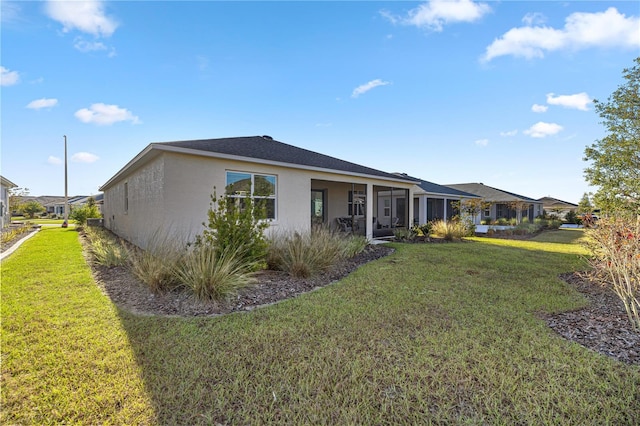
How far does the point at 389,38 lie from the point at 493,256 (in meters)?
8.56

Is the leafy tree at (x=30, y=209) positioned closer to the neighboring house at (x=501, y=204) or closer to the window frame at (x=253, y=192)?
the window frame at (x=253, y=192)

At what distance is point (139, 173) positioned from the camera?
445 inches

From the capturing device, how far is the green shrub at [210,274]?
5059 millimetres

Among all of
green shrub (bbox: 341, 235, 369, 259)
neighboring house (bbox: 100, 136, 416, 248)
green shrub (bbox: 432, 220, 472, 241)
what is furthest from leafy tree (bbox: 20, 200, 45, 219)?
green shrub (bbox: 432, 220, 472, 241)

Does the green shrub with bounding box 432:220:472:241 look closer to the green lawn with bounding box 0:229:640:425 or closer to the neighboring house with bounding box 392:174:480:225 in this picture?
the neighboring house with bounding box 392:174:480:225

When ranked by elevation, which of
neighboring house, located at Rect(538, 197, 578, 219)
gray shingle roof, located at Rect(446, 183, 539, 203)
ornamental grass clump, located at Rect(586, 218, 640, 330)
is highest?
gray shingle roof, located at Rect(446, 183, 539, 203)

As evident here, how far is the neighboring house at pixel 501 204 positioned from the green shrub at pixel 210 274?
26752mm

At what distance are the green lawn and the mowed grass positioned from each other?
0.05 ft

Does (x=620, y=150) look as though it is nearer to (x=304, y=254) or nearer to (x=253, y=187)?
(x=304, y=254)

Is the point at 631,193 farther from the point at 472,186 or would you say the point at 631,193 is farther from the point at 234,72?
the point at 472,186

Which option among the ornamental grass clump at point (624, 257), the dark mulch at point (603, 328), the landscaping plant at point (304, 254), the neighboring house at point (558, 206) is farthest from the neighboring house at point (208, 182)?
the neighboring house at point (558, 206)

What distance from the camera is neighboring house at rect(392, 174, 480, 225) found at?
71.3ft

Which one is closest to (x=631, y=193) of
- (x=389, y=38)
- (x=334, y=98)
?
(x=389, y=38)

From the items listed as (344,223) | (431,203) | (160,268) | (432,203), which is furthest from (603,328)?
(432,203)
